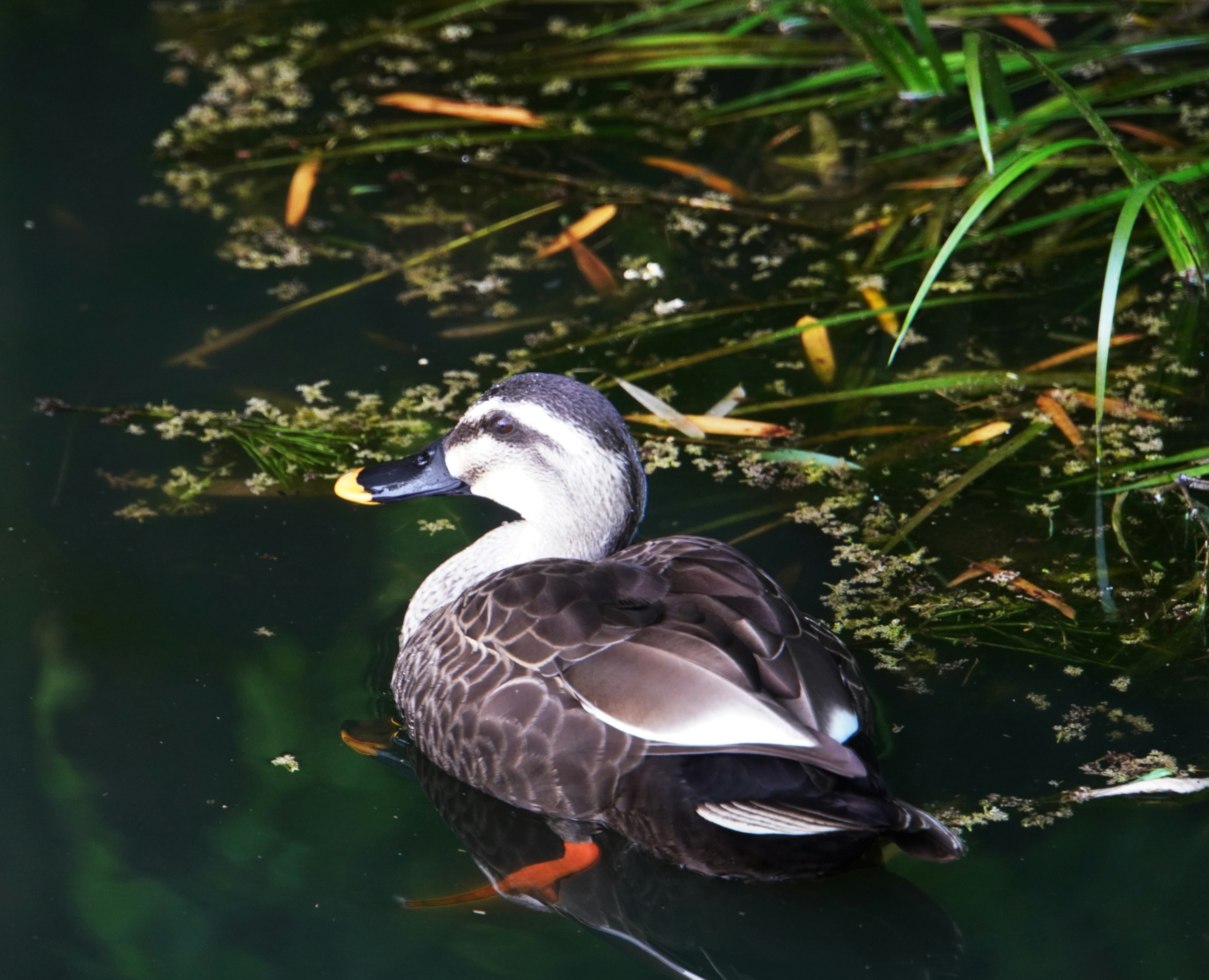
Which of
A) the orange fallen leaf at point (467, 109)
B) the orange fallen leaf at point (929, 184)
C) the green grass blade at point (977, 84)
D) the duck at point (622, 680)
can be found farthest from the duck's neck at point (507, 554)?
the orange fallen leaf at point (467, 109)

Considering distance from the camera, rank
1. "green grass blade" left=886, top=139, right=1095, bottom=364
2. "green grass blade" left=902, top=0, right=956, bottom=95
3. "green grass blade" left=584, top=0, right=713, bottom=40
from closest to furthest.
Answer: "green grass blade" left=886, top=139, right=1095, bottom=364 < "green grass blade" left=902, top=0, right=956, bottom=95 < "green grass blade" left=584, top=0, right=713, bottom=40

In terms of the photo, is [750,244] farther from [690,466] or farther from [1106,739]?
[1106,739]

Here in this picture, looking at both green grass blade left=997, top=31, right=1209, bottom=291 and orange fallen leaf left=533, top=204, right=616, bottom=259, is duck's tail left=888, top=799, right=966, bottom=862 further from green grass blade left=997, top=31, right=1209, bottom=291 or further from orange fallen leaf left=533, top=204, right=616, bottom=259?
orange fallen leaf left=533, top=204, right=616, bottom=259

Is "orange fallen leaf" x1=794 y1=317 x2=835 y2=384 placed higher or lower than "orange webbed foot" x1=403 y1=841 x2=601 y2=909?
higher

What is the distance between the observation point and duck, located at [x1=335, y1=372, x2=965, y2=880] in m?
2.57

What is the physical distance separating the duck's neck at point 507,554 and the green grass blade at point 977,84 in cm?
165

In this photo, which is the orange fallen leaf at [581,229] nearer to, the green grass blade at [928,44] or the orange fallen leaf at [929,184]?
the orange fallen leaf at [929,184]

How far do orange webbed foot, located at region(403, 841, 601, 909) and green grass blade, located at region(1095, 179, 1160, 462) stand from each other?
1912 mm

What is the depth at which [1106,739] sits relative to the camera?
3104 mm

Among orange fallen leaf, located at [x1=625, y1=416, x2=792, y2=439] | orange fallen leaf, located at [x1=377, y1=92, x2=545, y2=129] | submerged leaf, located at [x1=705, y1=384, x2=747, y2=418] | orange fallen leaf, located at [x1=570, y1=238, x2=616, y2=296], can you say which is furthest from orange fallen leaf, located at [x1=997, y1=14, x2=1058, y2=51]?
orange fallen leaf, located at [x1=625, y1=416, x2=792, y2=439]

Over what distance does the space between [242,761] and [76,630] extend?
688mm

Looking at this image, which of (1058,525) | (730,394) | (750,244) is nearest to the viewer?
(1058,525)

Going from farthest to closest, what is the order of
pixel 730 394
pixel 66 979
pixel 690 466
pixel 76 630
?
1. pixel 730 394
2. pixel 690 466
3. pixel 76 630
4. pixel 66 979

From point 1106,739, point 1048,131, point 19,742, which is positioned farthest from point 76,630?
point 1048,131
